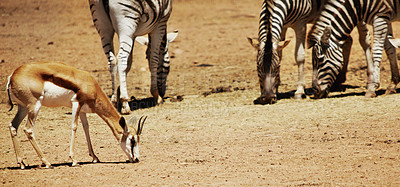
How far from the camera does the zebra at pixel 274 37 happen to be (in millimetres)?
10281

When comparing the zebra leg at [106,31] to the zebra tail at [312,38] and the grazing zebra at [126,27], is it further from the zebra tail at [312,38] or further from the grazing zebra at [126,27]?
the zebra tail at [312,38]

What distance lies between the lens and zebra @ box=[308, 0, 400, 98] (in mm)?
10695

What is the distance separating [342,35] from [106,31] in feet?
17.2

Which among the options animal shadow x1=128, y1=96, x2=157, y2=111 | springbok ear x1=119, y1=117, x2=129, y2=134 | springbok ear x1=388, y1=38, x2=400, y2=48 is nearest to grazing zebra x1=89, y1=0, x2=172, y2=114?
animal shadow x1=128, y1=96, x2=157, y2=111

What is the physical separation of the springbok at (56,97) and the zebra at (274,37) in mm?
4178

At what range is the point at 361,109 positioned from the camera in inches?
373

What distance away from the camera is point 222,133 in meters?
8.41

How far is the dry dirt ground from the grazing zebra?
34.0 inches

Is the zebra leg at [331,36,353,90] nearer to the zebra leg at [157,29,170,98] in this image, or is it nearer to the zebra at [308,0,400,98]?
the zebra at [308,0,400,98]

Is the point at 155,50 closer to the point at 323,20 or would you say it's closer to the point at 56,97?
the point at 323,20

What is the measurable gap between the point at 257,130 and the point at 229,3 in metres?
18.7

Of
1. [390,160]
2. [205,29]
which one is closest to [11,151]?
[390,160]

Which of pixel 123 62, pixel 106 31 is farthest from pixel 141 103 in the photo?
pixel 106 31

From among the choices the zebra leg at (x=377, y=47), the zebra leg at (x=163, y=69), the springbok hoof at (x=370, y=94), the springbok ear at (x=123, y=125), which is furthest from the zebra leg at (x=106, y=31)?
the zebra leg at (x=377, y=47)
